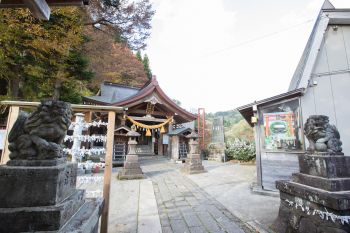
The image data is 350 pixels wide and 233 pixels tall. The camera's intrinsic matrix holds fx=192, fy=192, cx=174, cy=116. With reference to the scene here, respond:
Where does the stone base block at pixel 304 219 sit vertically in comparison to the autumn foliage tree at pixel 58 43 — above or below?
below

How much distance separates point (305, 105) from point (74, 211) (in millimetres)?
6601

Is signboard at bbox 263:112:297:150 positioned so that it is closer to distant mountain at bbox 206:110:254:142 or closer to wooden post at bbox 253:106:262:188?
wooden post at bbox 253:106:262:188

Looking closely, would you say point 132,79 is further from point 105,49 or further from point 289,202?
point 289,202

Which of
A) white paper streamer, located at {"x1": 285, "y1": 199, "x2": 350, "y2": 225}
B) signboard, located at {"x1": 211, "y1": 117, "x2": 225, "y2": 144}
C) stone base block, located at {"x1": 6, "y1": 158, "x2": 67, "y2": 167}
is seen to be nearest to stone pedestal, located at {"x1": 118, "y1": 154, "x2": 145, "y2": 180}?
white paper streamer, located at {"x1": 285, "y1": 199, "x2": 350, "y2": 225}

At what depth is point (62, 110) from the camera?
1.88 meters

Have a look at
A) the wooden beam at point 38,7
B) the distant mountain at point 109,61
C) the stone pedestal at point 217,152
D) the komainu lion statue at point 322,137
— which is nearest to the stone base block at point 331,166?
the komainu lion statue at point 322,137

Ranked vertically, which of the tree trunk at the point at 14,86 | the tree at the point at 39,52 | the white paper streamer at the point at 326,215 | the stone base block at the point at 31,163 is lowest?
the white paper streamer at the point at 326,215

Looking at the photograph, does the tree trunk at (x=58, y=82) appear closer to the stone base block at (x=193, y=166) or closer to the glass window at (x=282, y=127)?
the stone base block at (x=193, y=166)

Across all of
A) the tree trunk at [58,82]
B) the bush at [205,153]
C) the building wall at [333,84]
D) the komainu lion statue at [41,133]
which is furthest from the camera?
the bush at [205,153]

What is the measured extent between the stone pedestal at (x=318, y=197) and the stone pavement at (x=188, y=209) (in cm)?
71

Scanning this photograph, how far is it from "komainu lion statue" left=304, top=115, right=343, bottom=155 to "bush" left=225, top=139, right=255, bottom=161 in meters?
12.1

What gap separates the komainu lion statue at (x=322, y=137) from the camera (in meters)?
3.10

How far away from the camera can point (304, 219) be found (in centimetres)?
302

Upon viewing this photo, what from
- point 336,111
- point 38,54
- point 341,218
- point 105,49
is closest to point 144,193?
point 341,218
